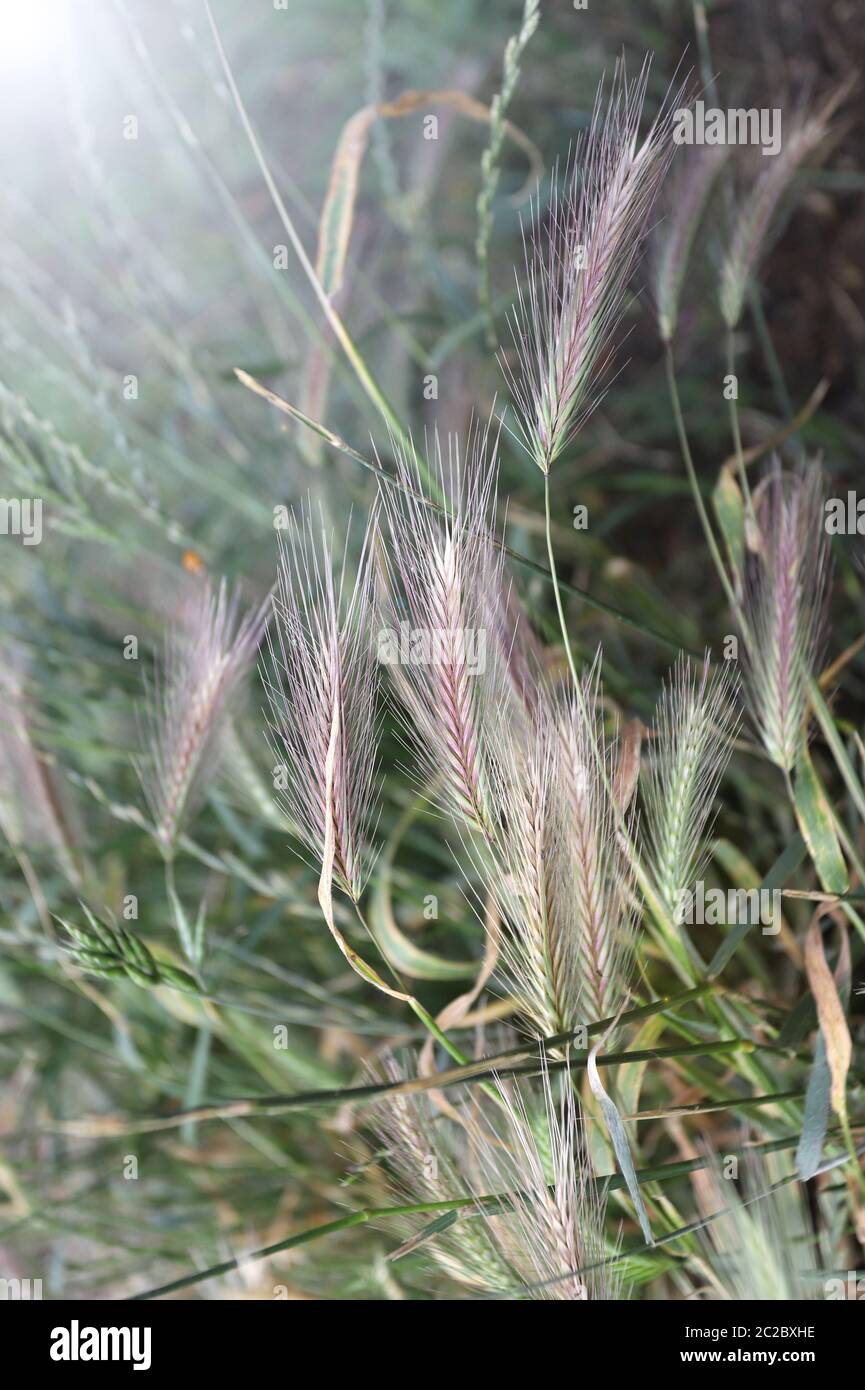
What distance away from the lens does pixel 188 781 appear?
0.50m

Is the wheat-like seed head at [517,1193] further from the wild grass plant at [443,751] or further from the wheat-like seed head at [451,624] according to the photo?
the wheat-like seed head at [451,624]

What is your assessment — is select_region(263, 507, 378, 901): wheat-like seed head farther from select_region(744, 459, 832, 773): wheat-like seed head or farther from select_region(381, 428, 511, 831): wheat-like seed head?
select_region(744, 459, 832, 773): wheat-like seed head

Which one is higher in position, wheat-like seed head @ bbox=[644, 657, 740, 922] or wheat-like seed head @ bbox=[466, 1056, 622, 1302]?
wheat-like seed head @ bbox=[644, 657, 740, 922]

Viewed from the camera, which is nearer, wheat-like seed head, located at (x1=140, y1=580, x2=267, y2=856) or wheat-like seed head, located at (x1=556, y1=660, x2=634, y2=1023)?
wheat-like seed head, located at (x1=556, y1=660, x2=634, y2=1023)

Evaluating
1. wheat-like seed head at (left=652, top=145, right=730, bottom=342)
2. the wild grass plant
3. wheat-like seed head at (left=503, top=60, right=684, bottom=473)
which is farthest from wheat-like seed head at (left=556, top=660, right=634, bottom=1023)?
wheat-like seed head at (left=652, top=145, right=730, bottom=342)

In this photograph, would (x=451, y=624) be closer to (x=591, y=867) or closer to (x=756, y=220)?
(x=591, y=867)

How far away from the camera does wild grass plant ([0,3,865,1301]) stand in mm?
Result: 406

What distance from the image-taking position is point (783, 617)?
18.6 inches

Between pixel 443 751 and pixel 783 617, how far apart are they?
192mm

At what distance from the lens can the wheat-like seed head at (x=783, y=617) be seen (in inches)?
18.3

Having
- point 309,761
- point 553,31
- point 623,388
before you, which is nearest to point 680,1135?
point 309,761
